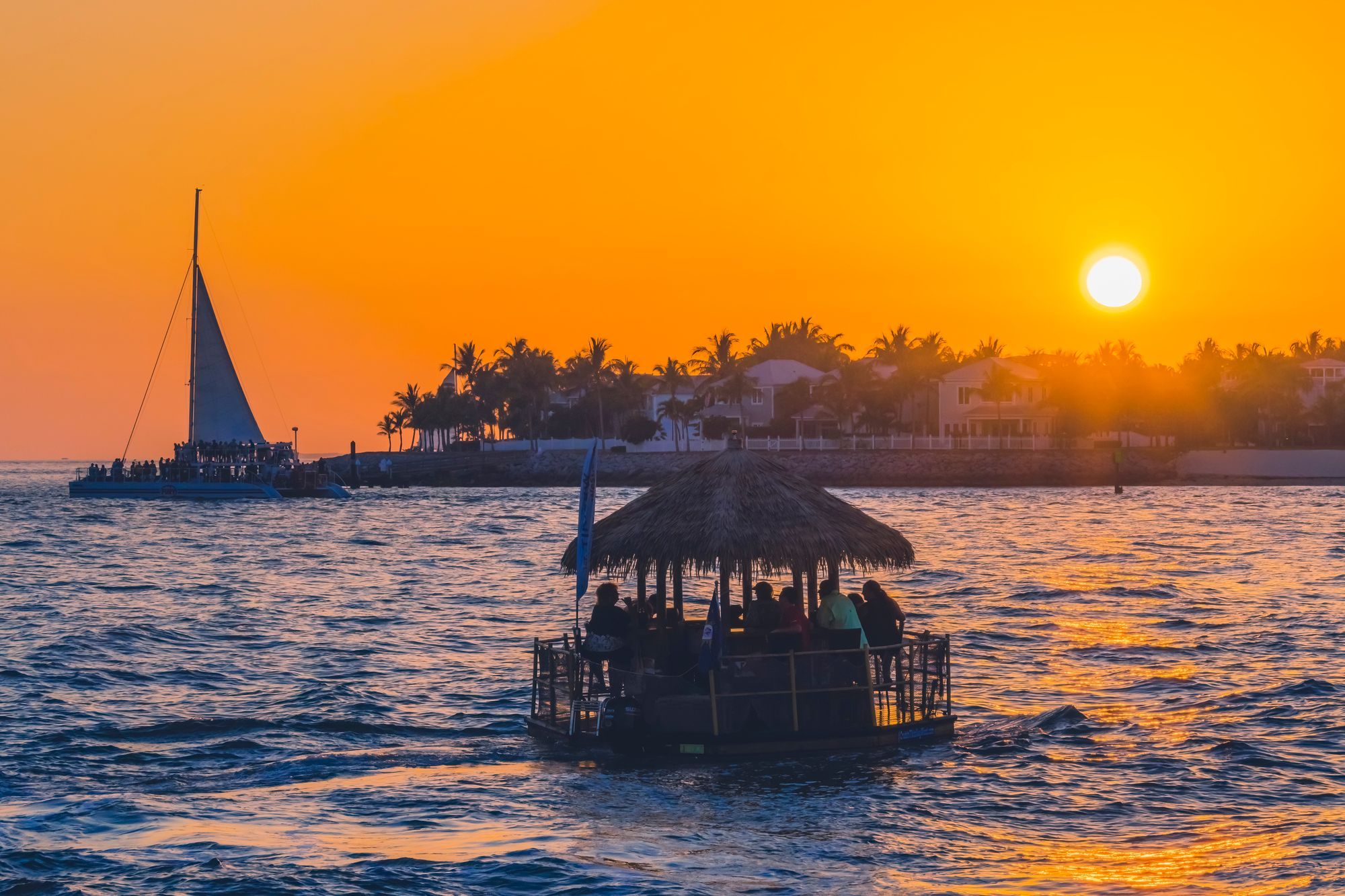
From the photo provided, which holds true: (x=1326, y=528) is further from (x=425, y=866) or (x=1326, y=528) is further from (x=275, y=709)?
(x=425, y=866)

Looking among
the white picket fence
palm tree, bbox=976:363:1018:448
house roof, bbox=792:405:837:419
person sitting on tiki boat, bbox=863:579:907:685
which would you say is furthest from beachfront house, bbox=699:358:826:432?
person sitting on tiki boat, bbox=863:579:907:685

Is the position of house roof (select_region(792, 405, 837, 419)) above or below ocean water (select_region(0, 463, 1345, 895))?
above

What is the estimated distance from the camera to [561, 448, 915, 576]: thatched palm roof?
1861 cm

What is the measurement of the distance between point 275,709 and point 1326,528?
212ft

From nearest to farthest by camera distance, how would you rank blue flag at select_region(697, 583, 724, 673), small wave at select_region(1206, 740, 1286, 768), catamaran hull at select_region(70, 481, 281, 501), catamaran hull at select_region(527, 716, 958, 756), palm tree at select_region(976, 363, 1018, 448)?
blue flag at select_region(697, 583, 724, 673) → catamaran hull at select_region(527, 716, 958, 756) → small wave at select_region(1206, 740, 1286, 768) → catamaran hull at select_region(70, 481, 281, 501) → palm tree at select_region(976, 363, 1018, 448)

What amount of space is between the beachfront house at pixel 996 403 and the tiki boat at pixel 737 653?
132 m

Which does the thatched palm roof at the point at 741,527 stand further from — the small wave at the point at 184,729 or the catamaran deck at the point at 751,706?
the small wave at the point at 184,729

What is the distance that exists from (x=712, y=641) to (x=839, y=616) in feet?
6.10

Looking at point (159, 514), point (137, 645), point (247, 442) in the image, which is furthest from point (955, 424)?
point (137, 645)

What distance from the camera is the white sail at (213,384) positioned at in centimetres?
11125

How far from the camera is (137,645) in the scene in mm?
34000

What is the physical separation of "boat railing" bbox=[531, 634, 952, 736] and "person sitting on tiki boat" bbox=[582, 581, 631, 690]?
0.10 m

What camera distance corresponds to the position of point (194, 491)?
115938mm

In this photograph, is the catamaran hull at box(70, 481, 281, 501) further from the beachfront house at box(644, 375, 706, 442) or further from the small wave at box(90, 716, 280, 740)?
the small wave at box(90, 716, 280, 740)
